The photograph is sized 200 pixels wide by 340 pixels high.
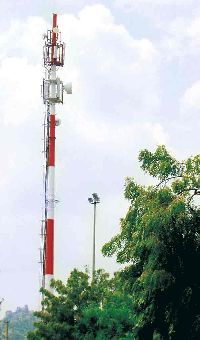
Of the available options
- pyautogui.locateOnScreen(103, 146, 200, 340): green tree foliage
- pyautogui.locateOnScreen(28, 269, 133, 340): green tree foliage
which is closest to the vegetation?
pyautogui.locateOnScreen(103, 146, 200, 340): green tree foliage

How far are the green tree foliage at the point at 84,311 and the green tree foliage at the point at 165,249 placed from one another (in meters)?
4.95

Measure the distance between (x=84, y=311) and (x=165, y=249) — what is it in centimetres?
925

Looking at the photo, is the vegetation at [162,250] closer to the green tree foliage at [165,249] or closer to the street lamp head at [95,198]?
the green tree foliage at [165,249]

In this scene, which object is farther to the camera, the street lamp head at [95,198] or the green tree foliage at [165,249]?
the street lamp head at [95,198]

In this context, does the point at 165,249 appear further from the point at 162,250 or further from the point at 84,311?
the point at 84,311

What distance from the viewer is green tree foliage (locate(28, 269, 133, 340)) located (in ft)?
79.6

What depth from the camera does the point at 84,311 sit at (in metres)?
26.2

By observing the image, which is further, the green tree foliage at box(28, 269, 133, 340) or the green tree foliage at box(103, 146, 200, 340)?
the green tree foliage at box(28, 269, 133, 340)

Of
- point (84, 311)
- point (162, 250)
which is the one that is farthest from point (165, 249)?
point (84, 311)

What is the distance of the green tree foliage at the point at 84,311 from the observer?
2425 centimetres

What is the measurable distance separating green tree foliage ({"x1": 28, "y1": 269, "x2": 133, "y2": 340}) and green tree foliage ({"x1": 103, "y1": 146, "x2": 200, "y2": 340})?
4.95 metres

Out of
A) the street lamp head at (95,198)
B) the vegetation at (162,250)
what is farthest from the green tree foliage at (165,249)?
the street lamp head at (95,198)

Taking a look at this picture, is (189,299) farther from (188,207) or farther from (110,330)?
(110,330)

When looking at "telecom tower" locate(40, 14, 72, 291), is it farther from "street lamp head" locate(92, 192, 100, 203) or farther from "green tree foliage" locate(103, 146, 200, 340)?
"green tree foliage" locate(103, 146, 200, 340)
